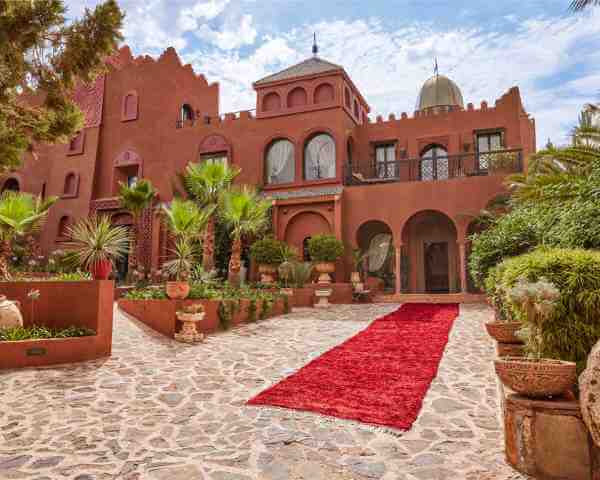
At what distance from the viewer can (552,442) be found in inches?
116

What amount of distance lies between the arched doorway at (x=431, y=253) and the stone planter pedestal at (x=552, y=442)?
1467cm

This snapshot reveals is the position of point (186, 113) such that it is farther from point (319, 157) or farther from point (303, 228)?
point (303, 228)

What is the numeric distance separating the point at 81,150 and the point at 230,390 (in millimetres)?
19747

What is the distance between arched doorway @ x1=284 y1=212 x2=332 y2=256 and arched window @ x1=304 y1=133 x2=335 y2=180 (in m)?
1.75

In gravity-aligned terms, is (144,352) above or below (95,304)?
below

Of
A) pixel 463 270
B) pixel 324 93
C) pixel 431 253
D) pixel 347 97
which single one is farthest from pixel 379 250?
pixel 324 93

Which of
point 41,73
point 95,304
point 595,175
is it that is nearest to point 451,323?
point 595,175

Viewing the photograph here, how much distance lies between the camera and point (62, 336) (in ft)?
21.8

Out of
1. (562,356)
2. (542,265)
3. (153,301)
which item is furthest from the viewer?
(153,301)

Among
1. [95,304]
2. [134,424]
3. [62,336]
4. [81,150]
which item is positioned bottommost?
[134,424]

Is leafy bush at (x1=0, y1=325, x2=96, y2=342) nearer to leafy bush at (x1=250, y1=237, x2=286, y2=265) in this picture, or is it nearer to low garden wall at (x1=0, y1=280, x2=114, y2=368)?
low garden wall at (x1=0, y1=280, x2=114, y2=368)

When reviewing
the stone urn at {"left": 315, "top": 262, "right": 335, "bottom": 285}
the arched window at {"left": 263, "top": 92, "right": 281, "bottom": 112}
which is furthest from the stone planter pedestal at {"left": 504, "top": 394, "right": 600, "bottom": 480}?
the arched window at {"left": 263, "top": 92, "right": 281, "bottom": 112}

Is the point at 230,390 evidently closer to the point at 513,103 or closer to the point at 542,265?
the point at 542,265

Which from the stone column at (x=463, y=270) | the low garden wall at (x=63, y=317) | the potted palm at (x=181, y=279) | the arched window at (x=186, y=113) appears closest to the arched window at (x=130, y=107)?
the arched window at (x=186, y=113)
